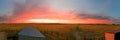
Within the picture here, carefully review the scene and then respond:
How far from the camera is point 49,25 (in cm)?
692

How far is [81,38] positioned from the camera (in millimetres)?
6867

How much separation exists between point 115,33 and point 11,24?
3.66 m

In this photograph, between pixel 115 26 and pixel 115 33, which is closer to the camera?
pixel 115 33

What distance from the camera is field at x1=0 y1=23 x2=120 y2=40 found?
675 centimetres

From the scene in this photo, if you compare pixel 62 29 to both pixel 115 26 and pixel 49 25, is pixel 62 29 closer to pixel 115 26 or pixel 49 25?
pixel 49 25

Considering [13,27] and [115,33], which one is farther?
[13,27]

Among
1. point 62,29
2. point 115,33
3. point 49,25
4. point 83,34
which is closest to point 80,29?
point 83,34

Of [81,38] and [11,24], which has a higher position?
[11,24]

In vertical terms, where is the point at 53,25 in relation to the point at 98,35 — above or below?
above

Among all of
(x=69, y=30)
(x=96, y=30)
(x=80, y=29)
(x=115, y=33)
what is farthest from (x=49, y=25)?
(x=115, y=33)

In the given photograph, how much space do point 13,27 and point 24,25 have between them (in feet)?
1.39

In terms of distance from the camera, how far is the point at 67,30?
6.90m

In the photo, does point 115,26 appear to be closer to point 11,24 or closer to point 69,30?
point 69,30

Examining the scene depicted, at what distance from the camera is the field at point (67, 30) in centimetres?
675
